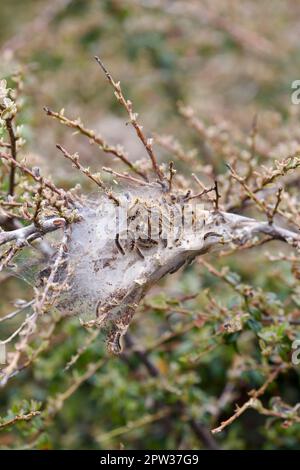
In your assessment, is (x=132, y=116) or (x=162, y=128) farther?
(x=162, y=128)

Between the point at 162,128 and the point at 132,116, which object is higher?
the point at 162,128

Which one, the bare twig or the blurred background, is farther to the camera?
the blurred background

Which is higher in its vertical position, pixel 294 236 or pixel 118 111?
pixel 118 111

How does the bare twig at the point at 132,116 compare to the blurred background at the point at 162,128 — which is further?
the blurred background at the point at 162,128

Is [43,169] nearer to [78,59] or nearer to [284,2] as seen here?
[78,59]

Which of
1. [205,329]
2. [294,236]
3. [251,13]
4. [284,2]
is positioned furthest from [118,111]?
[294,236]

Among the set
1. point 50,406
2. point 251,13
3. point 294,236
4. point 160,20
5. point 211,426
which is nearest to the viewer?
point 294,236

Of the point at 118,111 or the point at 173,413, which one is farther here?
the point at 118,111
